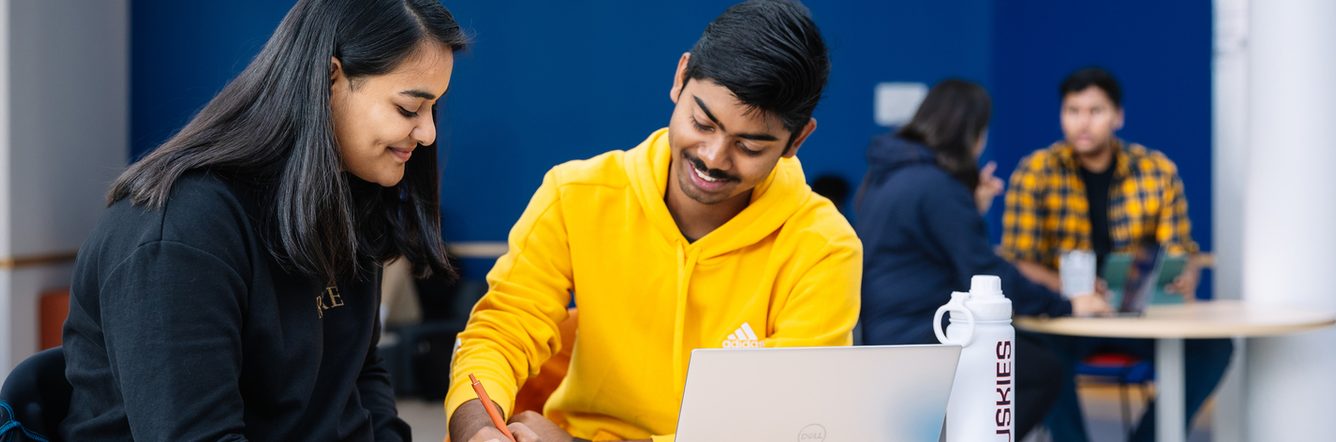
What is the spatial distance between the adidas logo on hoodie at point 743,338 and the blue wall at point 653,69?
13.7ft

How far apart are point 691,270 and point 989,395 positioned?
0.55 meters

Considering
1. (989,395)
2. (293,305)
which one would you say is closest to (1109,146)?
(989,395)

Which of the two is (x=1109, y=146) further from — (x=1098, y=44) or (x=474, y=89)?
(x=474, y=89)

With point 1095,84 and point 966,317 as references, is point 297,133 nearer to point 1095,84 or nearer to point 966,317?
point 966,317

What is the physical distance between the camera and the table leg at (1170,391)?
3.37 meters

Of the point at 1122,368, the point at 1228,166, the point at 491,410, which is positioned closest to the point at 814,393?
the point at 491,410

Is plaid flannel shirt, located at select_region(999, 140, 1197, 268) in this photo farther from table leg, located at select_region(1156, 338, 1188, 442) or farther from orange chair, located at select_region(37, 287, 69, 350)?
orange chair, located at select_region(37, 287, 69, 350)

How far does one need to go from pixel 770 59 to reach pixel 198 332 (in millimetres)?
786

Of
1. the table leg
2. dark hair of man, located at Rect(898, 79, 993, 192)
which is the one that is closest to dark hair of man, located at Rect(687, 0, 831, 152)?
dark hair of man, located at Rect(898, 79, 993, 192)

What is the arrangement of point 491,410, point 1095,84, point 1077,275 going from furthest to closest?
point 1095,84, point 1077,275, point 491,410

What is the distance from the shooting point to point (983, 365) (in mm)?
1387

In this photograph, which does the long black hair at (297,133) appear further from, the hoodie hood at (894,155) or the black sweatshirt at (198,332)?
the hoodie hood at (894,155)

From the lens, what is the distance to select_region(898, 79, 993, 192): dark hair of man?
3.55 meters

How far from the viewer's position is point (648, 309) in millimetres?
1848
